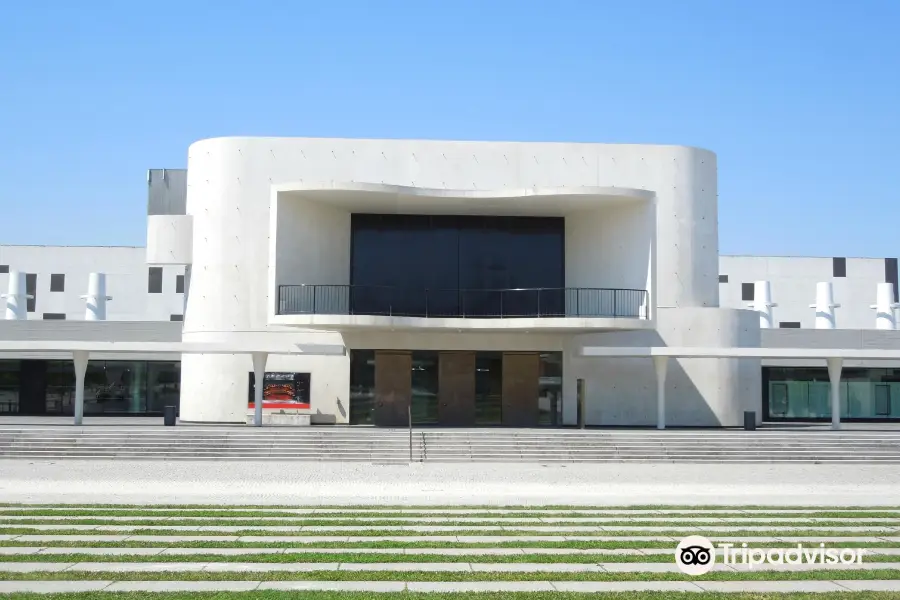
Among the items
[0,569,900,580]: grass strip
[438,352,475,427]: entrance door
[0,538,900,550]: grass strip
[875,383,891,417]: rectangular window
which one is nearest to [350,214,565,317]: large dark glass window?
[438,352,475,427]: entrance door

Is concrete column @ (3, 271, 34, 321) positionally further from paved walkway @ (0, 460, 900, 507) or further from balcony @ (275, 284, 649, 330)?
paved walkway @ (0, 460, 900, 507)

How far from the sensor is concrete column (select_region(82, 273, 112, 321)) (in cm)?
5053

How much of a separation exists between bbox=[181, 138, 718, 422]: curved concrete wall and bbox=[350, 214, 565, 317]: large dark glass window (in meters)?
1.41

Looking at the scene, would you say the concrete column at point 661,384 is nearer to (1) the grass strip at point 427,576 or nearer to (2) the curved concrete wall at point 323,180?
(2) the curved concrete wall at point 323,180

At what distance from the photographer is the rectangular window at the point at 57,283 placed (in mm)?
64562

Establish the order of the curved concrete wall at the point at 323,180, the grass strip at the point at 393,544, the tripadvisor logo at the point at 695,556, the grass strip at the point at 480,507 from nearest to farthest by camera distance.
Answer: the tripadvisor logo at the point at 695,556, the grass strip at the point at 393,544, the grass strip at the point at 480,507, the curved concrete wall at the point at 323,180

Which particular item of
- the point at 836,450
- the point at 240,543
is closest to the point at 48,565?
the point at 240,543

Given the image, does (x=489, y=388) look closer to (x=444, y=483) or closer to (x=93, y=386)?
(x=444, y=483)

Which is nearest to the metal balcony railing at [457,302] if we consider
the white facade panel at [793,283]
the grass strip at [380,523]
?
the grass strip at [380,523]

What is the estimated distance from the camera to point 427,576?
12336mm

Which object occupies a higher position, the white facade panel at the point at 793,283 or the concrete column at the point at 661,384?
the white facade panel at the point at 793,283

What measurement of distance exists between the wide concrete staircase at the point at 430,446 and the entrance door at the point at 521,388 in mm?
→ 6377

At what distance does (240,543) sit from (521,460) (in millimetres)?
16557

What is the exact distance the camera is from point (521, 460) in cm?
3030
